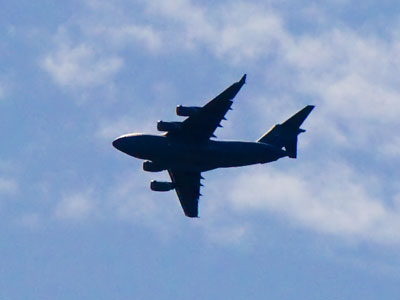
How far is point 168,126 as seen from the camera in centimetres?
10000

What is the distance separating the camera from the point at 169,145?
327ft

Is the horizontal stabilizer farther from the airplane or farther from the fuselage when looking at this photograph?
the fuselage

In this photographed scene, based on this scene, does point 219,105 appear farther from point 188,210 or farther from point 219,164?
point 188,210

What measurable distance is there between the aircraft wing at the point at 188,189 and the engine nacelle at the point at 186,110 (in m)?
7.65

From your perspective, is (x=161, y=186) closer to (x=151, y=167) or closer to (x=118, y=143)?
(x=151, y=167)

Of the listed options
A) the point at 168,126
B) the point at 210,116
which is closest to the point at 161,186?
the point at 168,126

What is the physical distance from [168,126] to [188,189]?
8897 mm

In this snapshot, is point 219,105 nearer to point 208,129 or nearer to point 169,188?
point 208,129

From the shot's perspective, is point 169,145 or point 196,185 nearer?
point 169,145

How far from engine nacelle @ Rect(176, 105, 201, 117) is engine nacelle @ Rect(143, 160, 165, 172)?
5.89 meters

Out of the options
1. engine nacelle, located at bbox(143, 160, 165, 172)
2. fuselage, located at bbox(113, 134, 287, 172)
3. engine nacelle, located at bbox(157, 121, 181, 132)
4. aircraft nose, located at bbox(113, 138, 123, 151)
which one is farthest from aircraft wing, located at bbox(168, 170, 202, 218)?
aircraft nose, located at bbox(113, 138, 123, 151)

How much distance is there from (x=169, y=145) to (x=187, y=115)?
9.56ft

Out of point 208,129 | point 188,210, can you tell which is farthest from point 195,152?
point 188,210

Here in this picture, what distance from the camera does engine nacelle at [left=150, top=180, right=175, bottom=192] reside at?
10662cm
